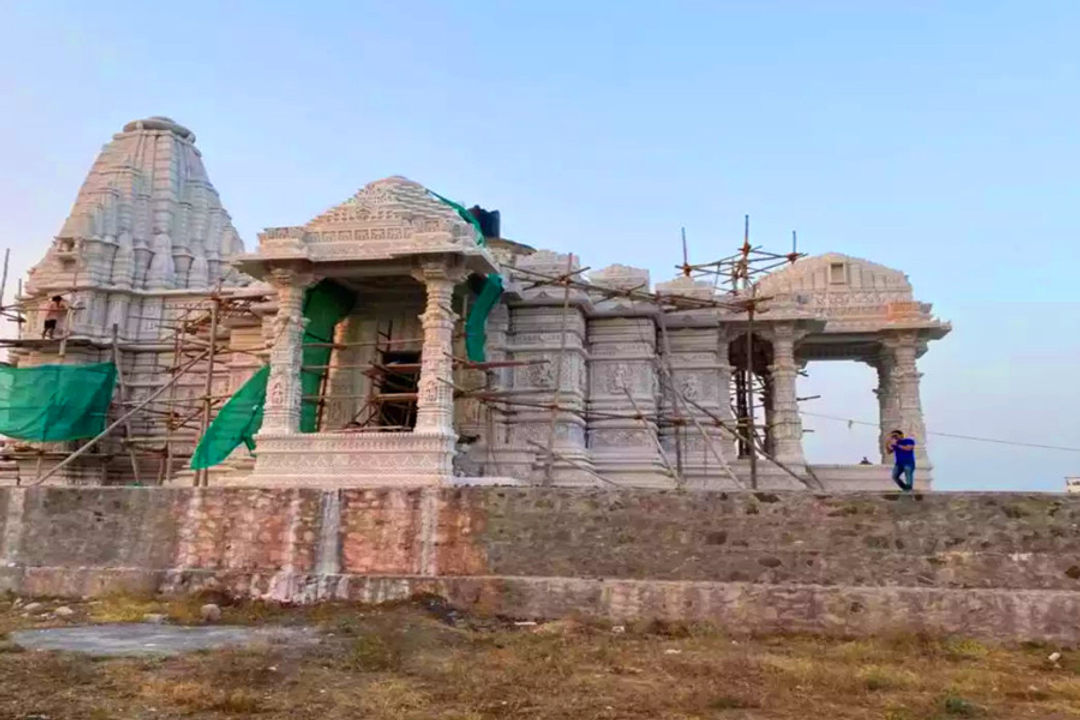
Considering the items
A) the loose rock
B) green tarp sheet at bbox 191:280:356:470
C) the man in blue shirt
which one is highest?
green tarp sheet at bbox 191:280:356:470

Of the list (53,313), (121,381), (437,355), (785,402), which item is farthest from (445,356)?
(53,313)

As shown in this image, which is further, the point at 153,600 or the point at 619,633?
the point at 153,600

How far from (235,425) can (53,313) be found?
30.8ft

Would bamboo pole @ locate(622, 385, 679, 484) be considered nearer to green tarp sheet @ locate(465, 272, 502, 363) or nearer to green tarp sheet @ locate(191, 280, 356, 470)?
green tarp sheet @ locate(465, 272, 502, 363)

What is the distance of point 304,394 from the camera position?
15.6 metres

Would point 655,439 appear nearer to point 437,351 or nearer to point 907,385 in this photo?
point 437,351

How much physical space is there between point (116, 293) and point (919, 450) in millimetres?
19362

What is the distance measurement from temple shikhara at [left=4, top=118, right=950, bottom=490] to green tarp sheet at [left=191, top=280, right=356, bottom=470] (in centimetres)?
4

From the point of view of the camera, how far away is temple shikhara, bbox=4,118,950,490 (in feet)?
46.8

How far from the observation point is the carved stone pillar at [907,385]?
734 inches

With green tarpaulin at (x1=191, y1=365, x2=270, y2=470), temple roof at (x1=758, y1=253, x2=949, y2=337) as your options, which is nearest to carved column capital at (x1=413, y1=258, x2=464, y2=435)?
green tarpaulin at (x1=191, y1=365, x2=270, y2=470)

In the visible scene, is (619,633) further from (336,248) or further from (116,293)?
(116,293)

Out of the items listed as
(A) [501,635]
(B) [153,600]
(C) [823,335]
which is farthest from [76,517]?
(C) [823,335]

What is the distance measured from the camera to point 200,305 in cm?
2077
